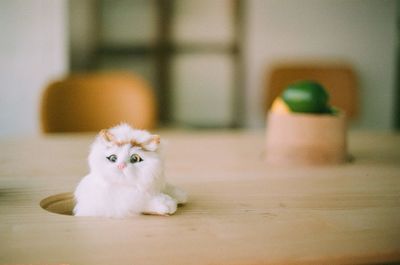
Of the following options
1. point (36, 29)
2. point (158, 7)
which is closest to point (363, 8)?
point (158, 7)

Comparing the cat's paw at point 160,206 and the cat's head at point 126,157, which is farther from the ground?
the cat's head at point 126,157

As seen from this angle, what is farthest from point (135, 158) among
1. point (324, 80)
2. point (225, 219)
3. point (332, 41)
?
point (332, 41)

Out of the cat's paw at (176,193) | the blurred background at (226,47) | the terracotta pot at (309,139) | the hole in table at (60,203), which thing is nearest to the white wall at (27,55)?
the blurred background at (226,47)

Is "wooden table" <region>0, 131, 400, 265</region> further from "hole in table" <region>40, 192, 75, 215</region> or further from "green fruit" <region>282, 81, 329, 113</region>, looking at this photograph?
"green fruit" <region>282, 81, 329, 113</region>

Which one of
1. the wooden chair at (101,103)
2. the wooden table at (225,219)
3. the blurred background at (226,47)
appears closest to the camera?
the wooden table at (225,219)

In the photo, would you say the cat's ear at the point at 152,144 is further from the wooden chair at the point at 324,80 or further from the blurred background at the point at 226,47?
the wooden chair at the point at 324,80

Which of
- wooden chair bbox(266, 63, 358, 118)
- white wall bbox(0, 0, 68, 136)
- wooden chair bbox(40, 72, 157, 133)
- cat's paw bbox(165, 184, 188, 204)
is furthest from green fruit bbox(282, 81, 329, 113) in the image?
wooden chair bbox(266, 63, 358, 118)

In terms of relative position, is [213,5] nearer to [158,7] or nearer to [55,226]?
[158,7]
